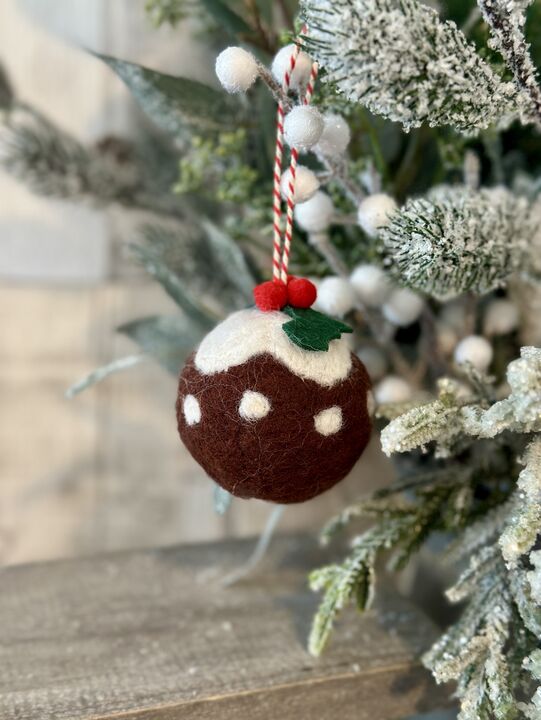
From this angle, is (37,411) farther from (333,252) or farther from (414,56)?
(414,56)

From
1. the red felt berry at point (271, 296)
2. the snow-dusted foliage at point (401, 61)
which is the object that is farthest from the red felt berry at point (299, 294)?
the snow-dusted foliage at point (401, 61)

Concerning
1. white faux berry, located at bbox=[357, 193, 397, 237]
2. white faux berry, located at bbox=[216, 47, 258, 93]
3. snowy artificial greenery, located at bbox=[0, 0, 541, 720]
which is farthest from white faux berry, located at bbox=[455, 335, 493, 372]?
white faux berry, located at bbox=[216, 47, 258, 93]

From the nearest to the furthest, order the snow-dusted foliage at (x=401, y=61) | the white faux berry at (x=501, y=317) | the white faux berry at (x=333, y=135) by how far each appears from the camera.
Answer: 1. the snow-dusted foliage at (x=401, y=61)
2. the white faux berry at (x=333, y=135)
3. the white faux berry at (x=501, y=317)

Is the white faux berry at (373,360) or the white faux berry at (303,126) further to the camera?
the white faux berry at (373,360)

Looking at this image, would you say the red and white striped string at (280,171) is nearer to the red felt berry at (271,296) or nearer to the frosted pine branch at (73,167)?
the red felt berry at (271,296)

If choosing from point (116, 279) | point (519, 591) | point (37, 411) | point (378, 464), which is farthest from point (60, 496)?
point (519, 591)
